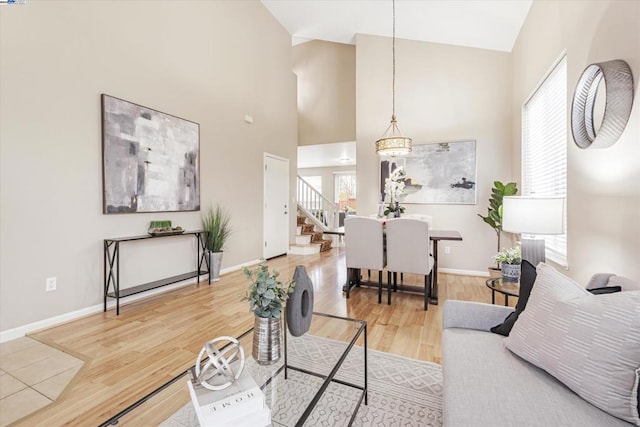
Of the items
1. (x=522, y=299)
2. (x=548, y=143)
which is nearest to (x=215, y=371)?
(x=522, y=299)

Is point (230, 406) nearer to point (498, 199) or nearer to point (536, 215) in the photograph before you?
point (536, 215)

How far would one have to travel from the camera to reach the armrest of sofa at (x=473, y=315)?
1572mm

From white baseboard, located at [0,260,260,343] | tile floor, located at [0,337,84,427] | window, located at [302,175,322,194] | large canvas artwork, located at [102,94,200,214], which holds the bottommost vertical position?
tile floor, located at [0,337,84,427]

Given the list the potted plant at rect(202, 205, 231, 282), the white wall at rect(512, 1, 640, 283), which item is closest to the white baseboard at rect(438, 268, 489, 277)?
the white wall at rect(512, 1, 640, 283)

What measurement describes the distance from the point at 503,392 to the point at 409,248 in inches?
81.6

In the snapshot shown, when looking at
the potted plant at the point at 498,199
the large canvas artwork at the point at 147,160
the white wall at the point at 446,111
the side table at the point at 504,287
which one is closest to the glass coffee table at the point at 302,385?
the side table at the point at 504,287

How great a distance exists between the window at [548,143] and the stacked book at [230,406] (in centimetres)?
259

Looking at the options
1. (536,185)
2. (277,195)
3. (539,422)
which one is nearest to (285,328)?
(539,422)

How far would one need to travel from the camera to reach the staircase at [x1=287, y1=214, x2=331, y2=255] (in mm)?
6207

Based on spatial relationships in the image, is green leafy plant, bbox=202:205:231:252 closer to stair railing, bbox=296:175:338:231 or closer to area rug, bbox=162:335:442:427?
area rug, bbox=162:335:442:427

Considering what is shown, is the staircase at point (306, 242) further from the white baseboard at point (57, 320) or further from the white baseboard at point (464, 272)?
the white baseboard at point (57, 320)

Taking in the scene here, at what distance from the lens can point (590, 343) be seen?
3.20ft

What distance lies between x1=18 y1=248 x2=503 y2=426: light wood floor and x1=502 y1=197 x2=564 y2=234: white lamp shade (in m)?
1.06

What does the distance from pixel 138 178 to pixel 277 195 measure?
2.86 metres
